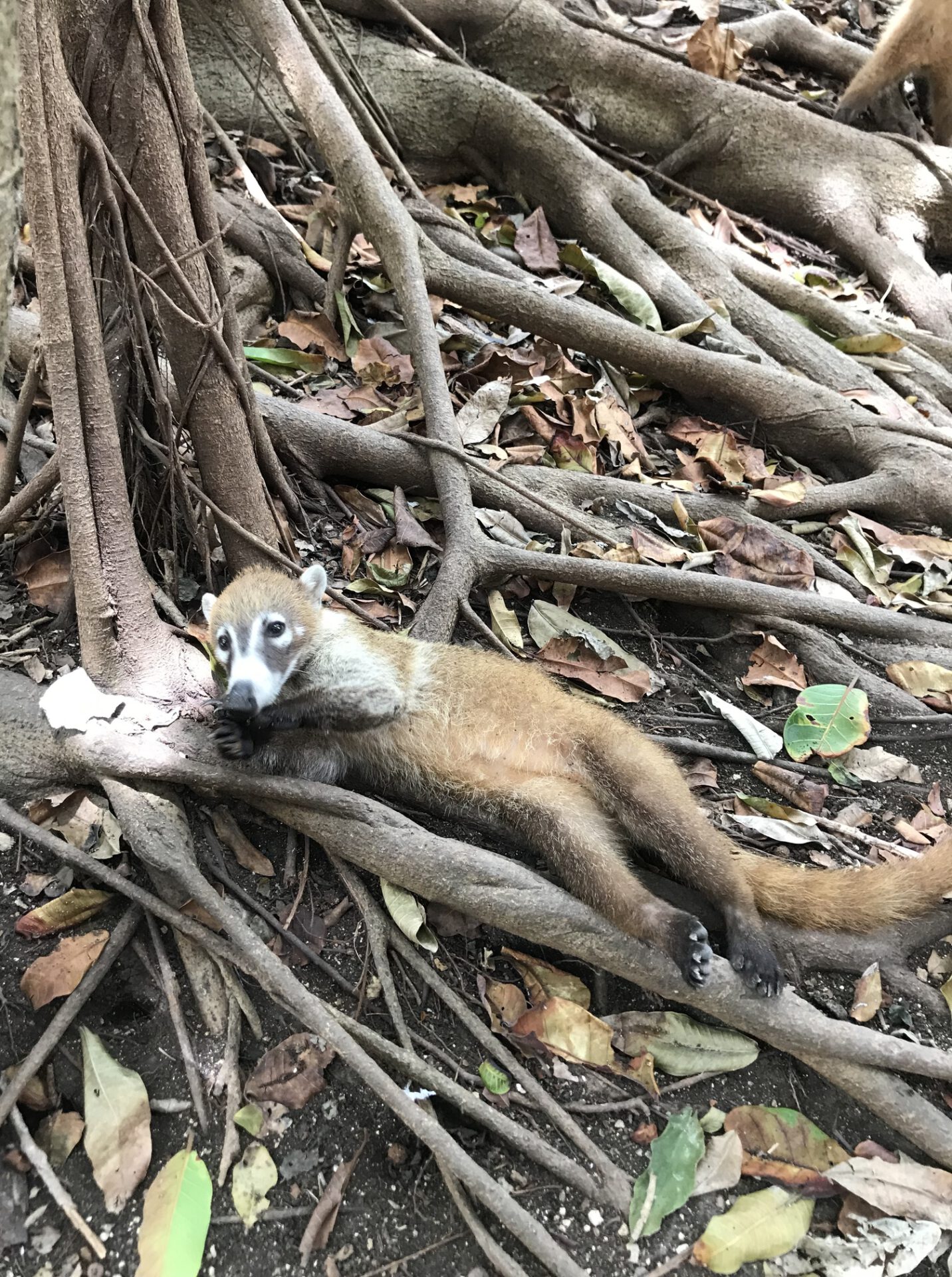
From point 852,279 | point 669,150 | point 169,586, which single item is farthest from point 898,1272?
point 669,150

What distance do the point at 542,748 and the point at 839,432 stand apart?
3.06m

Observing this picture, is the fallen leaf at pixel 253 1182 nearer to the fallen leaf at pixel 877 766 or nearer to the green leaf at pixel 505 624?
the green leaf at pixel 505 624

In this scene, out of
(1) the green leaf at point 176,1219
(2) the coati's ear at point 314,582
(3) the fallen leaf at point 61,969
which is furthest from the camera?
(2) the coati's ear at point 314,582

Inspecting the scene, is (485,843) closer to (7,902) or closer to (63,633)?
(7,902)

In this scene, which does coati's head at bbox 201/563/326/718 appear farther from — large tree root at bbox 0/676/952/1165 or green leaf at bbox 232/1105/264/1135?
green leaf at bbox 232/1105/264/1135

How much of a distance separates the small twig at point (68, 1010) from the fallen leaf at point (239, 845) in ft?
1.12

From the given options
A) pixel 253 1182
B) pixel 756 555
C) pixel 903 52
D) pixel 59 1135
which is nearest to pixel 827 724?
pixel 756 555

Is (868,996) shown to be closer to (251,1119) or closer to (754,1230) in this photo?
(754,1230)

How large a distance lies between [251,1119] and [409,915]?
0.70 metres

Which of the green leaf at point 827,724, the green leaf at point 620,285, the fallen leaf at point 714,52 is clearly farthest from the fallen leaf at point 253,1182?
the fallen leaf at point 714,52

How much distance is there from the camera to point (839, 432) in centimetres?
492

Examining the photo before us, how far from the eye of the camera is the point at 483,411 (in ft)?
15.1

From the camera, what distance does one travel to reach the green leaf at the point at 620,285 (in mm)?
5465

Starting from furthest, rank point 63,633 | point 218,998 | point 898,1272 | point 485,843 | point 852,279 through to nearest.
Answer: point 852,279 → point 63,633 → point 485,843 → point 218,998 → point 898,1272
